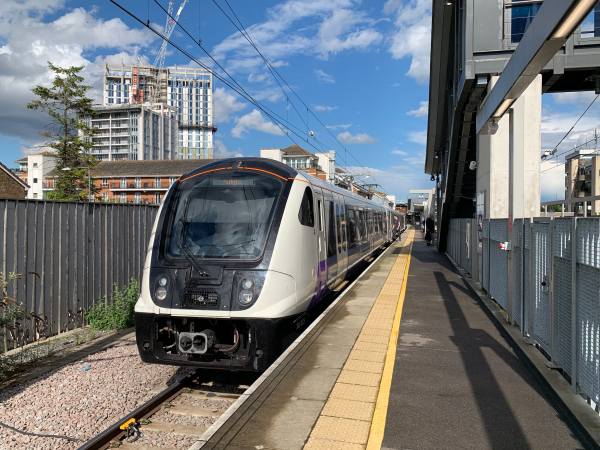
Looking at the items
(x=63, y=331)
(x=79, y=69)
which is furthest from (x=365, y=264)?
(x=79, y=69)

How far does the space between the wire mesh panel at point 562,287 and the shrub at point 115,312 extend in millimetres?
7481

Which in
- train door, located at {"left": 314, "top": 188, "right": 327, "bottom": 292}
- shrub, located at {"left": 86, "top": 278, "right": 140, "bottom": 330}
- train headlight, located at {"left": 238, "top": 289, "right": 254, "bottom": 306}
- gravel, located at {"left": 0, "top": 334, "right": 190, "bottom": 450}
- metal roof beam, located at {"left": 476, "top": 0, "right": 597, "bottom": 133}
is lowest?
gravel, located at {"left": 0, "top": 334, "right": 190, "bottom": 450}

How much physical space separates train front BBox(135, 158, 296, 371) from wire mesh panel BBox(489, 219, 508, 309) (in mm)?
4497

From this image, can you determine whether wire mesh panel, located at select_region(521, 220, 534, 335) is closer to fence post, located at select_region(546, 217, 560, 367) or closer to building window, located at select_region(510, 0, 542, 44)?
fence post, located at select_region(546, 217, 560, 367)

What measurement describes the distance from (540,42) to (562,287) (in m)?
2.59

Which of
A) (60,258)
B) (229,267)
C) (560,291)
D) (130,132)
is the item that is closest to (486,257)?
(560,291)

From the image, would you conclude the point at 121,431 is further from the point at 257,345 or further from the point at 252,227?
the point at 252,227

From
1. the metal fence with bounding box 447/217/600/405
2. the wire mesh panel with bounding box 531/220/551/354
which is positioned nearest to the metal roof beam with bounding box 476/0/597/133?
the metal fence with bounding box 447/217/600/405

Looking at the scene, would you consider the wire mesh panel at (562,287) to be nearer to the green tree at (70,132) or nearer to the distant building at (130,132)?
the green tree at (70,132)

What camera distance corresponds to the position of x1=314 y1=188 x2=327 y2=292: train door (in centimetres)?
779

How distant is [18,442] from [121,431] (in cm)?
104

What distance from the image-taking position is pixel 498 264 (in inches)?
371

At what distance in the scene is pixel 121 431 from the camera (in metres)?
4.80

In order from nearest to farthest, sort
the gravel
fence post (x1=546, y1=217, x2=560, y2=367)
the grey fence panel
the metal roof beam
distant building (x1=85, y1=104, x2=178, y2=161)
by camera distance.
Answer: the metal roof beam < the gravel < fence post (x1=546, y1=217, x2=560, y2=367) < the grey fence panel < distant building (x1=85, y1=104, x2=178, y2=161)
